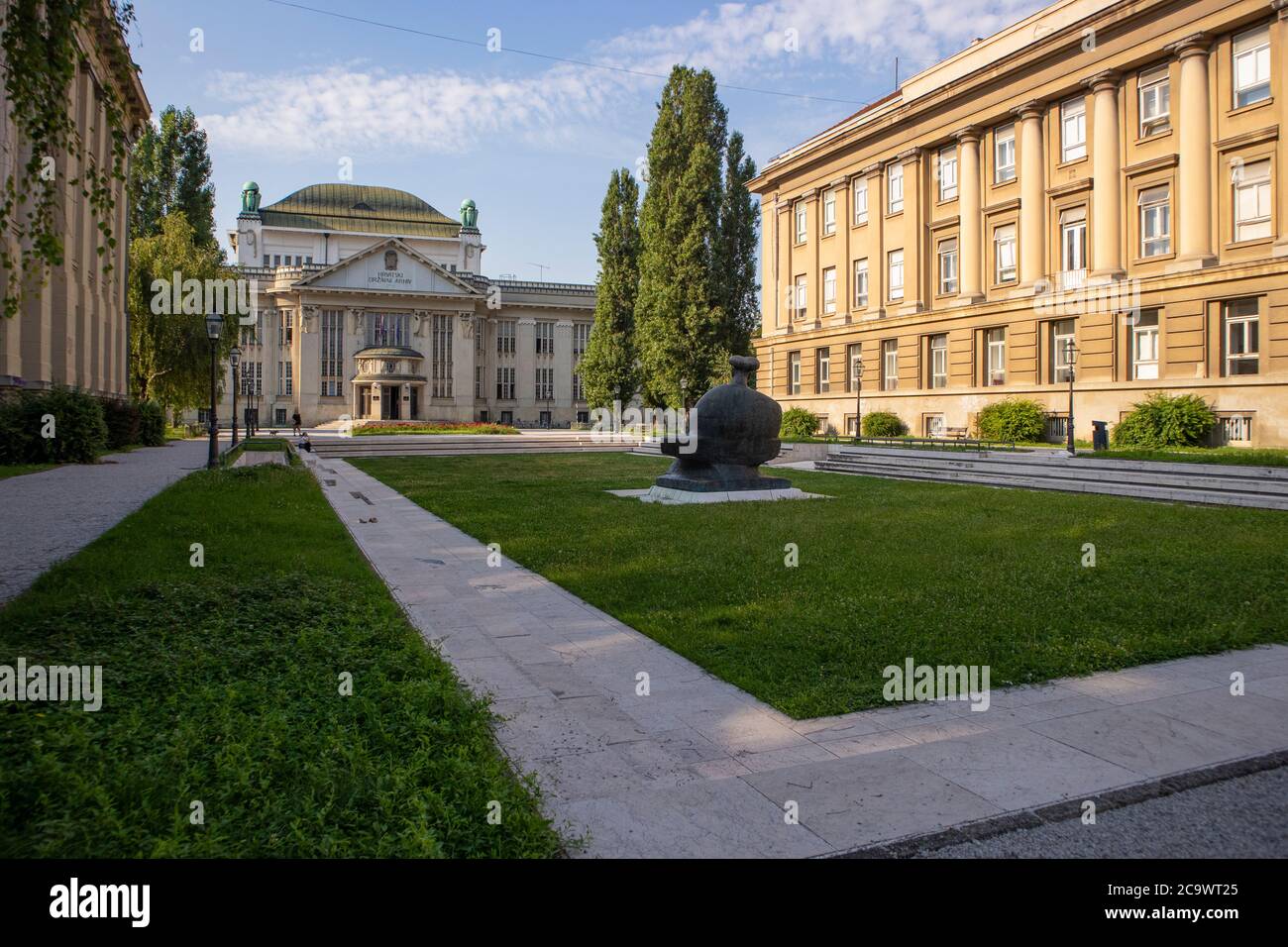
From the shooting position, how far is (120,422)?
1323 inches

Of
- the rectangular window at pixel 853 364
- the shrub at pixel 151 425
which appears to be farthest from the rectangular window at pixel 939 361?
the shrub at pixel 151 425

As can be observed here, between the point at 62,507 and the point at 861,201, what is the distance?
37.4 meters

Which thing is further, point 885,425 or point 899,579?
point 885,425

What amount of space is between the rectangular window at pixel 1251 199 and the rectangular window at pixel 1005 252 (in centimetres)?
864

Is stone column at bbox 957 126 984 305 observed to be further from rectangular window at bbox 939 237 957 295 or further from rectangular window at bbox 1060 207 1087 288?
rectangular window at bbox 1060 207 1087 288

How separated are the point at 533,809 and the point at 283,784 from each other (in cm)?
116

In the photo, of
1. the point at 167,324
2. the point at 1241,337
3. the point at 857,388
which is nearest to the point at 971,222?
the point at 857,388

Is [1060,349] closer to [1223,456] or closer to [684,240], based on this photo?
[1223,456]

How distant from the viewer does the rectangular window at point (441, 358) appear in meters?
79.3

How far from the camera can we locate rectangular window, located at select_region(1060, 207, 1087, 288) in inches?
1250

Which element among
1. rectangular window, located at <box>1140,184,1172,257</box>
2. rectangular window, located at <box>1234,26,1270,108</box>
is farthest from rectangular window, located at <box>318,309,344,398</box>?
rectangular window, located at <box>1234,26,1270,108</box>

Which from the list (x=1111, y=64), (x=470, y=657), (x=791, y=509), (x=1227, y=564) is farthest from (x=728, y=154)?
(x=470, y=657)

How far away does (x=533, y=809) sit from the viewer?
146 inches
